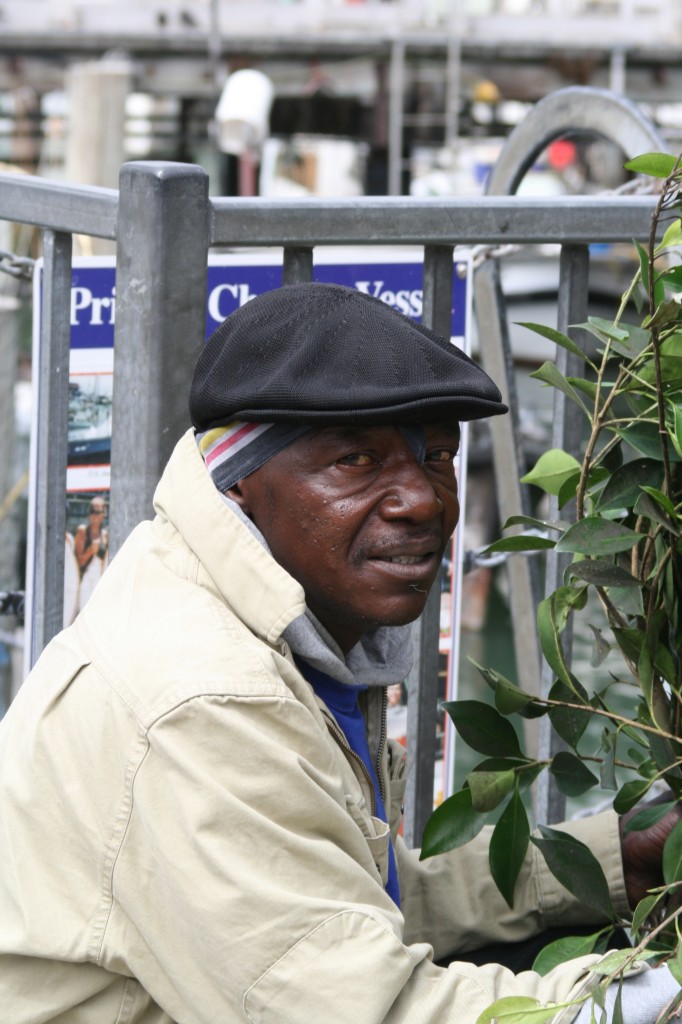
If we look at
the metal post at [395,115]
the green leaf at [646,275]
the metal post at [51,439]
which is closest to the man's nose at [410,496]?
the green leaf at [646,275]

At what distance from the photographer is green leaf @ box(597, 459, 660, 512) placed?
1.75 meters

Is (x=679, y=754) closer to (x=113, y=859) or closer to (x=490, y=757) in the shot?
(x=490, y=757)

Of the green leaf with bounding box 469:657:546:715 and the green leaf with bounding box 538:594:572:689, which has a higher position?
the green leaf with bounding box 538:594:572:689

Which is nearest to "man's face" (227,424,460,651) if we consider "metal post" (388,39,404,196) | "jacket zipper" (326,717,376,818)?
"jacket zipper" (326,717,376,818)

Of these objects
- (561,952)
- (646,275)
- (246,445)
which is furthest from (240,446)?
(561,952)

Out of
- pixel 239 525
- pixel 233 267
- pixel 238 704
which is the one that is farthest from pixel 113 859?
pixel 233 267

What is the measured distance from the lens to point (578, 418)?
217 cm

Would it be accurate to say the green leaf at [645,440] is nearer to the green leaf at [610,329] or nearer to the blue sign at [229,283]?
the green leaf at [610,329]

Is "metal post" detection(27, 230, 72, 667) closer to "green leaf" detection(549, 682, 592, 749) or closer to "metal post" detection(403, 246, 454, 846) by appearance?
"metal post" detection(403, 246, 454, 846)

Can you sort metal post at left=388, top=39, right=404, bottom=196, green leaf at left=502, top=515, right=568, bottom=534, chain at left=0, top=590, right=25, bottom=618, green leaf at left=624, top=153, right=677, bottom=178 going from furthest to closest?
metal post at left=388, top=39, right=404, bottom=196 → chain at left=0, top=590, right=25, bottom=618 → green leaf at left=502, top=515, right=568, bottom=534 → green leaf at left=624, top=153, right=677, bottom=178

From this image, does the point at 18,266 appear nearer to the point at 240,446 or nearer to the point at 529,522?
the point at 240,446

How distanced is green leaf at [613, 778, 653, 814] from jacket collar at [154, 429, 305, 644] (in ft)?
1.69

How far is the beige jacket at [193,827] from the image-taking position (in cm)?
145

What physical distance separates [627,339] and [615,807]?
1.90 ft
